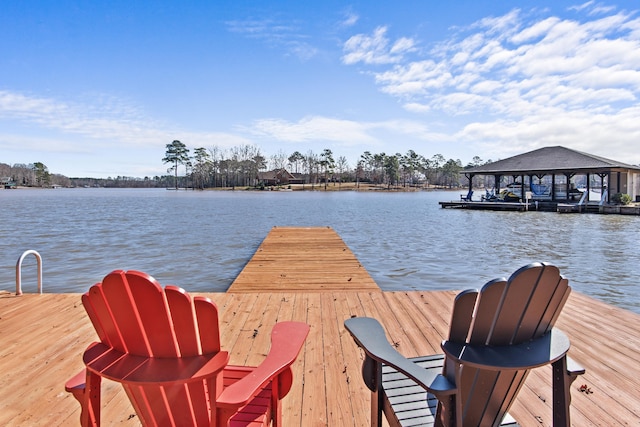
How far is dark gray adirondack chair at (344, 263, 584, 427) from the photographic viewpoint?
110cm

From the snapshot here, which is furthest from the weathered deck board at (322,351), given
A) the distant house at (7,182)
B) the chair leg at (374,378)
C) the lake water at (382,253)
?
the distant house at (7,182)

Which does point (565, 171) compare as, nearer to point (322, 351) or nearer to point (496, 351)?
point (322, 351)

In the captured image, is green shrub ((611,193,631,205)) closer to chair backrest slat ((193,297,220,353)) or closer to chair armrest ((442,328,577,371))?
chair armrest ((442,328,577,371))

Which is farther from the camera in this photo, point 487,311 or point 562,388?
point 562,388

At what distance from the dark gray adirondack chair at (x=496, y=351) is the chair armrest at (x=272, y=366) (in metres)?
0.29

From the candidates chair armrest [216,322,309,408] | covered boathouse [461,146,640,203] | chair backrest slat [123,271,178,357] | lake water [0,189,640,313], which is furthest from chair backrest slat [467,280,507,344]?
covered boathouse [461,146,640,203]

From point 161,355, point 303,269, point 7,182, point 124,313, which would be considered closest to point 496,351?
point 161,355

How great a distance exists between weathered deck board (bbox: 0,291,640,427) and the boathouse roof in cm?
2562

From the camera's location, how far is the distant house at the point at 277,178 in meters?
85.9

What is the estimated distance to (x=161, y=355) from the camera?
1.10 m

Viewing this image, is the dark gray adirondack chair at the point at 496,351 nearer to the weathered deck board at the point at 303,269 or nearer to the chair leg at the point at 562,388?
the chair leg at the point at 562,388

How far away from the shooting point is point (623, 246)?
1147 centimetres

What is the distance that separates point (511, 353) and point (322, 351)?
173 cm

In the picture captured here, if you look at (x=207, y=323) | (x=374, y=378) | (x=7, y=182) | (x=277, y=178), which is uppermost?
(x=277, y=178)
